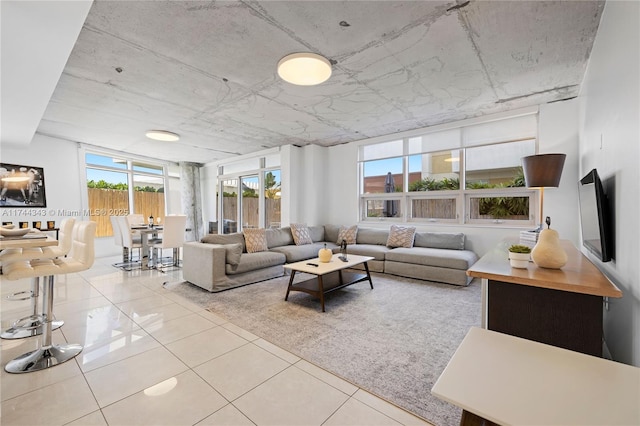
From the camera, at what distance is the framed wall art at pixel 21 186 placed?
5.11 meters

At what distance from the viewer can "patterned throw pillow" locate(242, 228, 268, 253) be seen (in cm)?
445

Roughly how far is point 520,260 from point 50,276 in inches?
134

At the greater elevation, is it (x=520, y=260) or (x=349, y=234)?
(x=520, y=260)

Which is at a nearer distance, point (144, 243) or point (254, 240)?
point (254, 240)

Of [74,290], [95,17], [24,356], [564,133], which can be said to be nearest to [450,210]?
[564,133]

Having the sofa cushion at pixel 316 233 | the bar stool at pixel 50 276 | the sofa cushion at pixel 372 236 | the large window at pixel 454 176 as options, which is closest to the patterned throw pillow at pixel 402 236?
the sofa cushion at pixel 372 236

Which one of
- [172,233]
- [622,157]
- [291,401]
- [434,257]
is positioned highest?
[622,157]

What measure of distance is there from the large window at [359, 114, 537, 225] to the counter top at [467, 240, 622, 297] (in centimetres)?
287

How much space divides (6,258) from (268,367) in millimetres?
2232

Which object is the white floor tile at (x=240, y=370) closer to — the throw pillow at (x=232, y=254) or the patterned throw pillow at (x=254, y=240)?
the throw pillow at (x=232, y=254)

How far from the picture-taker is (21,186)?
5.26m

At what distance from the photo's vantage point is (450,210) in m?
5.01

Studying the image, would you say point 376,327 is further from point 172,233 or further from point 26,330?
point 172,233

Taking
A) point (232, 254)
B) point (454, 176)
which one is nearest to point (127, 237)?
point (232, 254)
